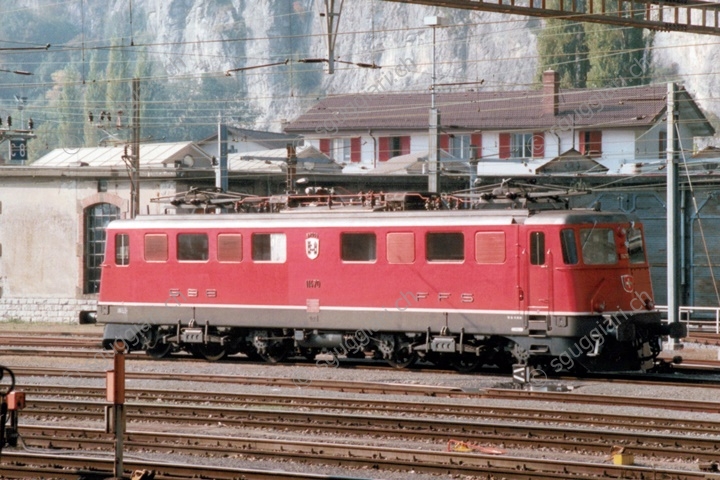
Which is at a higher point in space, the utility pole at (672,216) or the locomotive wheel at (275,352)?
the utility pole at (672,216)

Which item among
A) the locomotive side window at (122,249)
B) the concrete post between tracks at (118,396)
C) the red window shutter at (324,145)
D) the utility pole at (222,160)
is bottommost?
the concrete post between tracks at (118,396)

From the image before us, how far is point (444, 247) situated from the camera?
75.6 ft

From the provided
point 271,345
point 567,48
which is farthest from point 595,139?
point 271,345

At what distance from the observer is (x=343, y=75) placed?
179625 millimetres

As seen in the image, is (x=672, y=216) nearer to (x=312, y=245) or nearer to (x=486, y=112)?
(x=312, y=245)

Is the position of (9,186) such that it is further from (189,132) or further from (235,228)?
(189,132)

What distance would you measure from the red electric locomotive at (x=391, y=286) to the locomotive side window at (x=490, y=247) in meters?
0.02

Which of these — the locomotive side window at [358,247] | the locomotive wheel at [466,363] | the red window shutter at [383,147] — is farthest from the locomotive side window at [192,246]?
the red window shutter at [383,147]

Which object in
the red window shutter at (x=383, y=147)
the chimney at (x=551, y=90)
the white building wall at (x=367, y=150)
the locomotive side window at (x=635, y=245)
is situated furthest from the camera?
the red window shutter at (x=383, y=147)

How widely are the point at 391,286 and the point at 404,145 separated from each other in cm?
6359

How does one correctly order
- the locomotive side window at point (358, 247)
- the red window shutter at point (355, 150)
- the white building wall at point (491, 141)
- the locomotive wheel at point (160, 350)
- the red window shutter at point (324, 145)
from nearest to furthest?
the locomotive side window at point (358, 247), the locomotive wheel at point (160, 350), the white building wall at point (491, 141), the red window shutter at point (355, 150), the red window shutter at point (324, 145)

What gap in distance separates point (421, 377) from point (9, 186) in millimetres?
23313

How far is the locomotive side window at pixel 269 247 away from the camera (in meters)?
25.1

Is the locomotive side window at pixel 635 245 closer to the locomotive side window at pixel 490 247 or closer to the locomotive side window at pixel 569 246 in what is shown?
the locomotive side window at pixel 569 246
